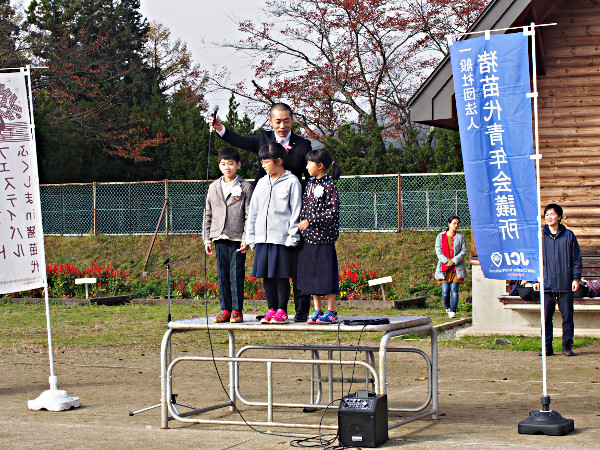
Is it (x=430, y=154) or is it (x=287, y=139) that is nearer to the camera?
(x=287, y=139)

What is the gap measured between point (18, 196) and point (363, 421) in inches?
180

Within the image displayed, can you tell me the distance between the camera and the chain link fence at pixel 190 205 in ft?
88.2

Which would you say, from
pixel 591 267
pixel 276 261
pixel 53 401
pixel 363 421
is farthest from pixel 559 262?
pixel 53 401

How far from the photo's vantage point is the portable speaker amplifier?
6715mm

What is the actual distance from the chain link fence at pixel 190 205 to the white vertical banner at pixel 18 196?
18.5 metres

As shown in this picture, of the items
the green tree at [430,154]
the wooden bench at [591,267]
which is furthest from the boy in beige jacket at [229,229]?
the green tree at [430,154]

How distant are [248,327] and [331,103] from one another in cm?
2759

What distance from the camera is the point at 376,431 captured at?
673 centimetres

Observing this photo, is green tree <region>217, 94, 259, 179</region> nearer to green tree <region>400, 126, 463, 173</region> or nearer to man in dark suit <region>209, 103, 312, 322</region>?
green tree <region>400, 126, 463, 173</region>

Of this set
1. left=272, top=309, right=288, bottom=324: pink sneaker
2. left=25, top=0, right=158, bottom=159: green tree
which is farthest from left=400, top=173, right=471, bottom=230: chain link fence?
left=272, top=309, right=288, bottom=324: pink sneaker

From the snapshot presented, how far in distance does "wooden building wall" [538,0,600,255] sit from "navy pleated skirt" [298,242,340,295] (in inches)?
341

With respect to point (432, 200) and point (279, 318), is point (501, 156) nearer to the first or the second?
point (279, 318)

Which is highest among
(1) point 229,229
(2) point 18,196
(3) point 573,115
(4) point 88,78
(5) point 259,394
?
(4) point 88,78

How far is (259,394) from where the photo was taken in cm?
957
